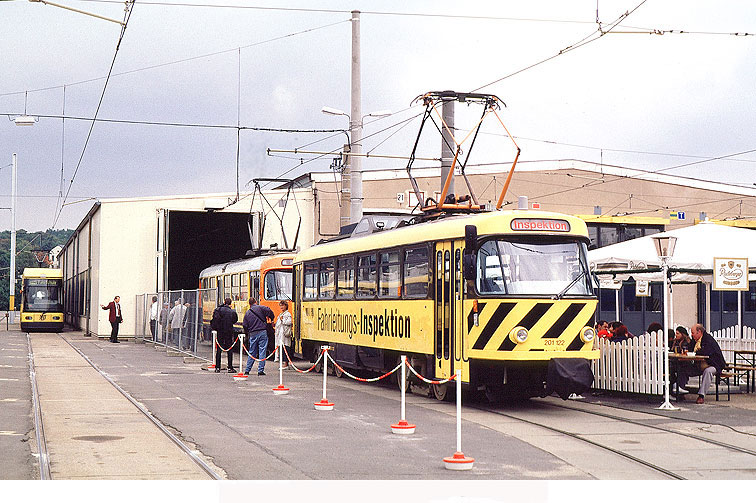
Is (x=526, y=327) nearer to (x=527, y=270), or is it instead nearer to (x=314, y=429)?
(x=527, y=270)

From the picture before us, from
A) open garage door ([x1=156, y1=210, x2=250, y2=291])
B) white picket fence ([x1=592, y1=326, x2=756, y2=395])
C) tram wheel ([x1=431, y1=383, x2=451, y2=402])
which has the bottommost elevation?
tram wheel ([x1=431, y1=383, x2=451, y2=402])

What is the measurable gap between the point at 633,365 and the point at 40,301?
41.8m

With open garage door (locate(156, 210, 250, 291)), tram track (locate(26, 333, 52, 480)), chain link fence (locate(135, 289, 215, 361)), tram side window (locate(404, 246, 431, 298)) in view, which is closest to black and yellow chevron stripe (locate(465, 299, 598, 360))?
tram side window (locate(404, 246, 431, 298))

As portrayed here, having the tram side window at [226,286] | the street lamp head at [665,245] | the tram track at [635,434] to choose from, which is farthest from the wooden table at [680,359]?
the tram side window at [226,286]

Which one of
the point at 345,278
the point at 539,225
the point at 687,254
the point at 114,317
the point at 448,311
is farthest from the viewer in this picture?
the point at 114,317

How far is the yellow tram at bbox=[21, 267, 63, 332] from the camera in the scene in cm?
5209

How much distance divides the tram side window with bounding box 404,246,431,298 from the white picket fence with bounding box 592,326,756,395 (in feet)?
10.6

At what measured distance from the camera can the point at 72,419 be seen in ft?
47.2

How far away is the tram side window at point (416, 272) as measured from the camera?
16703mm

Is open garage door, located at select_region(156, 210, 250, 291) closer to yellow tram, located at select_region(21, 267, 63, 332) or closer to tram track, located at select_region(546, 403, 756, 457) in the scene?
yellow tram, located at select_region(21, 267, 63, 332)

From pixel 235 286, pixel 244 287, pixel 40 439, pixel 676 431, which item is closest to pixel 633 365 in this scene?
pixel 676 431

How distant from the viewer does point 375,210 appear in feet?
136
